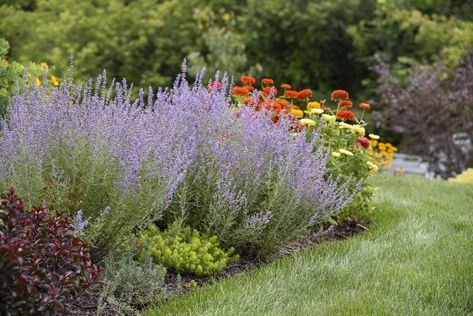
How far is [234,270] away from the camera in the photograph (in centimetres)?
464

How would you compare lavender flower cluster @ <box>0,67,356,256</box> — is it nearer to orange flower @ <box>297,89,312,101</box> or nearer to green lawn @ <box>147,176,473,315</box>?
green lawn @ <box>147,176,473,315</box>

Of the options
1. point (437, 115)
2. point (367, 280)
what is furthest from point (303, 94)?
point (437, 115)

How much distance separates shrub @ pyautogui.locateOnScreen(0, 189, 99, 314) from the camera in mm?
2832

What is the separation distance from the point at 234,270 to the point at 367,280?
0.92 metres

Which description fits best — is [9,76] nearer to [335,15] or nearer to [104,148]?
[104,148]

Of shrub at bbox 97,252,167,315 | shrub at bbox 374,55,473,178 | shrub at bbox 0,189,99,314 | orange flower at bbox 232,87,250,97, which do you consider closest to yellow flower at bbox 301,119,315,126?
orange flower at bbox 232,87,250,97

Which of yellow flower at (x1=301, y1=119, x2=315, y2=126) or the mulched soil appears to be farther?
yellow flower at (x1=301, y1=119, x2=315, y2=126)

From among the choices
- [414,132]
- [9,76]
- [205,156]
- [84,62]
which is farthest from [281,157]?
[84,62]

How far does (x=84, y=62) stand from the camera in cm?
1861

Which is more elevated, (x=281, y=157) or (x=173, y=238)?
(x=281, y=157)

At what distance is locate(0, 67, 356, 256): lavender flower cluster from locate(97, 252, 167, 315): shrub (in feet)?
1.34

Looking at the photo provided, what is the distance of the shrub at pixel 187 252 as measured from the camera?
4.32 metres

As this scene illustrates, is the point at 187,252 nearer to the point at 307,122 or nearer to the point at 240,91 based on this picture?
the point at 307,122

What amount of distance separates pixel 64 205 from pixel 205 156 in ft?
3.67
